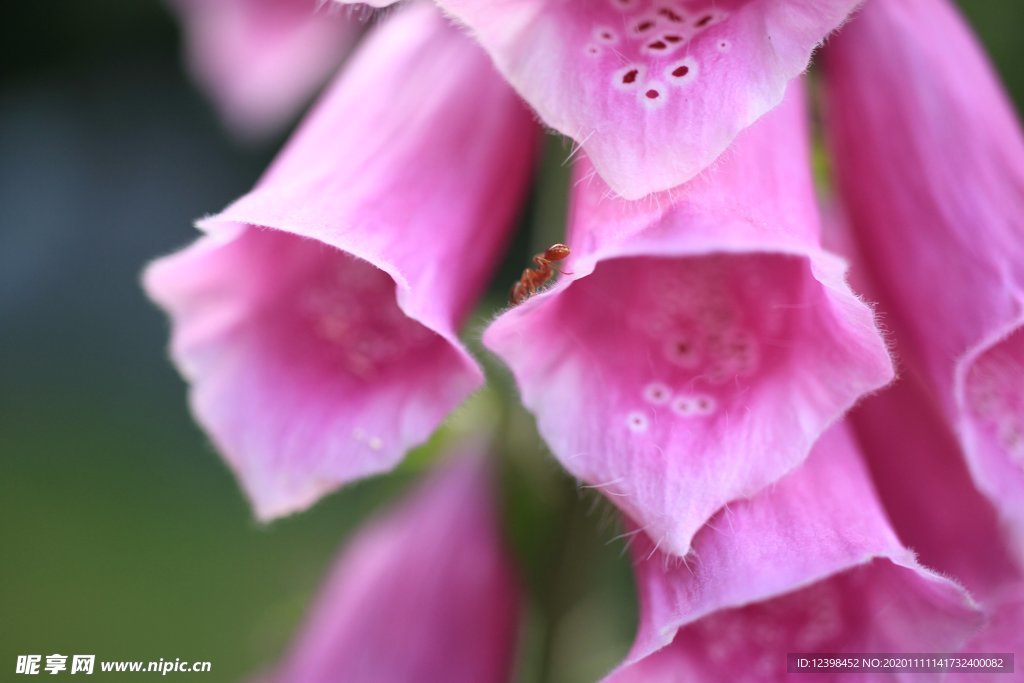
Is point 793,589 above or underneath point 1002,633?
above

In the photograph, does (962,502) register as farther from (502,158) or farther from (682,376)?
(502,158)

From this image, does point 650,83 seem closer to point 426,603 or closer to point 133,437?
point 426,603

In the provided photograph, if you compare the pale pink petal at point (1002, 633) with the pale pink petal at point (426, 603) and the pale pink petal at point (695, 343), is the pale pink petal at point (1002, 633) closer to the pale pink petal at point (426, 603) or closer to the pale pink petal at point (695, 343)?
the pale pink petal at point (695, 343)

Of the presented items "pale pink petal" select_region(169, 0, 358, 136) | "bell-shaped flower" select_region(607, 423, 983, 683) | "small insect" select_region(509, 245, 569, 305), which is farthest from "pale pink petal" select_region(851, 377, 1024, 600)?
"pale pink petal" select_region(169, 0, 358, 136)

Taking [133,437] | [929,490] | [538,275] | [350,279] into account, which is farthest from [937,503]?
[133,437]

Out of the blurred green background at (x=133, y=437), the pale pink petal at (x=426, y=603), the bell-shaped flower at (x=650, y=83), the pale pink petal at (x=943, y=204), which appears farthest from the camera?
the blurred green background at (x=133, y=437)

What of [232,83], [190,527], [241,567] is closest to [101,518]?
[190,527]

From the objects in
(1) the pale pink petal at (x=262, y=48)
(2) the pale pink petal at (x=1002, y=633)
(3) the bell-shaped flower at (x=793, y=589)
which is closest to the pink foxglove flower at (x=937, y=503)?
(2) the pale pink petal at (x=1002, y=633)
